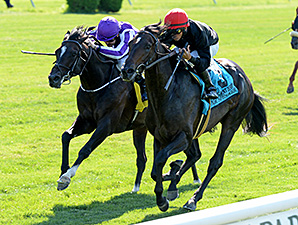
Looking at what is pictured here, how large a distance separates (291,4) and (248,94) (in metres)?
27.7

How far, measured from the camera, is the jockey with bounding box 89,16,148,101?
663cm

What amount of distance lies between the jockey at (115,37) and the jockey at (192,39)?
3.35ft

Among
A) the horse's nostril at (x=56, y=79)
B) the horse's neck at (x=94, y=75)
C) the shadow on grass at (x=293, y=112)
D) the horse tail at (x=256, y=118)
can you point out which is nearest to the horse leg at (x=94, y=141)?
the horse's neck at (x=94, y=75)

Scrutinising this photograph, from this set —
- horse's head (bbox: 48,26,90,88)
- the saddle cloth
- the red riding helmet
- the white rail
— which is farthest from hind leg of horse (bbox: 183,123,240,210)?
the white rail

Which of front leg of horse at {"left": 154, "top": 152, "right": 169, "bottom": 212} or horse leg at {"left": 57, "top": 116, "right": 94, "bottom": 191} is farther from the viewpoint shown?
horse leg at {"left": 57, "top": 116, "right": 94, "bottom": 191}

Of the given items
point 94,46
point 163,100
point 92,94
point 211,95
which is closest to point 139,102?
point 92,94

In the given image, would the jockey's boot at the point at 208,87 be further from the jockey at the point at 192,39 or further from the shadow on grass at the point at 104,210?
the shadow on grass at the point at 104,210

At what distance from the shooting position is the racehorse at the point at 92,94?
243 inches

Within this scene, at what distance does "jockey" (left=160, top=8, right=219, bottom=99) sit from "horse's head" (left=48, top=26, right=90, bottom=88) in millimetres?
1150

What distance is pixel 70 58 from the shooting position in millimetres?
6152

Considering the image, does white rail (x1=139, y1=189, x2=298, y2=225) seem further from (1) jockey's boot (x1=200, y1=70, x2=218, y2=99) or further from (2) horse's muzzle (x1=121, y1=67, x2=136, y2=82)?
(1) jockey's boot (x1=200, y1=70, x2=218, y2=99)

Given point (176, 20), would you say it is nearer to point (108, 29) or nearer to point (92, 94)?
point (108, 29)

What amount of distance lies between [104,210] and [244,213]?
284cm

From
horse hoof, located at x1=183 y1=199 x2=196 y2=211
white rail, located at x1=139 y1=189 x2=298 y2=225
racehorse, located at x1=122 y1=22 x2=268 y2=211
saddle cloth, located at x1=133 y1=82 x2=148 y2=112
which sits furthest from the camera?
saddle cloth, located at x1=133 y1=82 x2=148 y2=112
